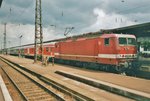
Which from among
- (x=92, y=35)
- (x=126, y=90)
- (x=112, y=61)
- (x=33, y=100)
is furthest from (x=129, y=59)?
(x=33, y=100)

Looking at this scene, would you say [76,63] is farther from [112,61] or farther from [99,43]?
[112,61]

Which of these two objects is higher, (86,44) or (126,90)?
(86,44)

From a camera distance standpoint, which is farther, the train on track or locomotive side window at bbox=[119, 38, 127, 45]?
locomotive side window at bbox=[119, 38, 127, 45]

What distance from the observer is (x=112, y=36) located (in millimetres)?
21516

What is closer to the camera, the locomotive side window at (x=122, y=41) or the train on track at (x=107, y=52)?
the train on track at (x=107, y=52)

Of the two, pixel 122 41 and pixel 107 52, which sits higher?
pixel 122 41

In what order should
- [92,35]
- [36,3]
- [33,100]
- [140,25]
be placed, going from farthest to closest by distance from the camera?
[36,3]
[92,35]
[140,25]
[33,100]

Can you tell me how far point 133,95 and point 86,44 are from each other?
15.6 m

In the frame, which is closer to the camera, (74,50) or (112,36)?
(112,36)

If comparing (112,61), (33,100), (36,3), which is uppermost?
(36,3)

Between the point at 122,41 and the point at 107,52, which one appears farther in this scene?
the point at 107,52

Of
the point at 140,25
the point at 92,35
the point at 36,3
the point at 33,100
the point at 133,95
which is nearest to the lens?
the point at 133,95

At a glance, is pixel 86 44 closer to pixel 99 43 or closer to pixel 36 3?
pixel 99 43

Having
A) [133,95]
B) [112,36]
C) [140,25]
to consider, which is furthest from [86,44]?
[133,95]
